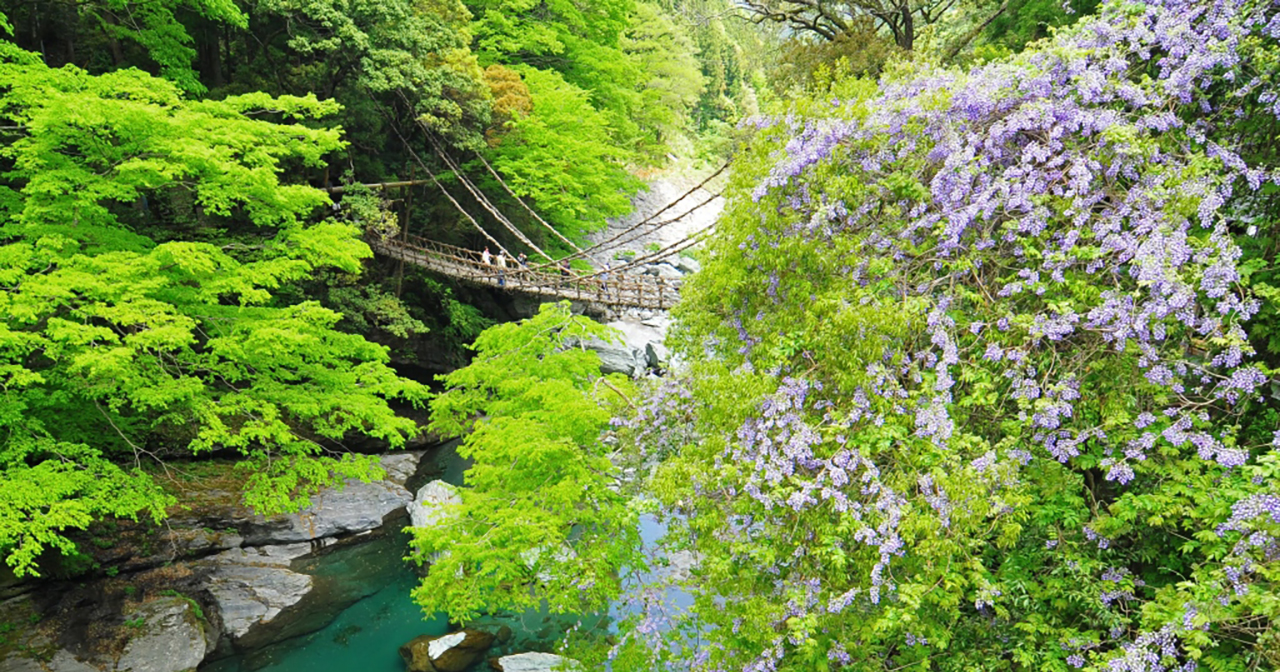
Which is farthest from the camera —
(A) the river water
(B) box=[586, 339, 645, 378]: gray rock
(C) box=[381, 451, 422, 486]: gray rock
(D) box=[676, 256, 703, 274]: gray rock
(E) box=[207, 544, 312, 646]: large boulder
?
(D) box=[676, 256, 703, 274]: gray rock

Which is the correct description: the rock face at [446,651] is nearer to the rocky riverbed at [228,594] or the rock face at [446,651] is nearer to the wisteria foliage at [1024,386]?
the rocky riverbed at [228,594]

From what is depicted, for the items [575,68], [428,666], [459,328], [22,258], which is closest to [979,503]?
[428,666]

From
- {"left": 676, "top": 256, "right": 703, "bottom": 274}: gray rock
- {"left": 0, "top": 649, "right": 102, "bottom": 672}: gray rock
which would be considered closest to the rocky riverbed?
{"left": 0, "top": 649, "right": 102, "bottom": 672}: gray rock

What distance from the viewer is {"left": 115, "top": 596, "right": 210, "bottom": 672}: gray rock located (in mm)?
5121

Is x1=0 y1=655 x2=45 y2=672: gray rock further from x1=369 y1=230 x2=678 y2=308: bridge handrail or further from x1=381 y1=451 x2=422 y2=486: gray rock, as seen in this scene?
A: x1=369 y1=230 x2=678 y2=308: bridge handrail

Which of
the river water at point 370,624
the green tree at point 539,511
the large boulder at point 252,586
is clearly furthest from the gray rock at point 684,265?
the green tree at point 539,511

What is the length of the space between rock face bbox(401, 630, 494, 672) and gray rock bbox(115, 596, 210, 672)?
68.4 inches

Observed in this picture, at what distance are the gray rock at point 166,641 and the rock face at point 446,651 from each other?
1.74m

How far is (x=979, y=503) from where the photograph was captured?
1.99 meters

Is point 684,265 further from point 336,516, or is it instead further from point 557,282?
point 336,516

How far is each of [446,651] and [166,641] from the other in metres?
2.35

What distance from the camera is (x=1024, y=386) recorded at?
2.16 metres

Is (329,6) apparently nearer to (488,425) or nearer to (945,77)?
(488,425)

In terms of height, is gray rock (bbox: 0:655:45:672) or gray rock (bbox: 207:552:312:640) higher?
gray rock (bbox: 0:655:45:672)
